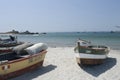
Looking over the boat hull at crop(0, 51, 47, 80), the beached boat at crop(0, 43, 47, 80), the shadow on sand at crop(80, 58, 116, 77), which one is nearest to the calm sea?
the shadow on sand at crop(80, 58, 116, 77)

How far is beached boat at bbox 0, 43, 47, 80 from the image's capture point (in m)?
10.4

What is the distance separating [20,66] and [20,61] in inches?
12.1

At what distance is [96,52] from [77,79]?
321cm

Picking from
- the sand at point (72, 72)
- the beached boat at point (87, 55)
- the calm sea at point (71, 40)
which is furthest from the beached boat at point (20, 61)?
the calm sea at point (71, 40)

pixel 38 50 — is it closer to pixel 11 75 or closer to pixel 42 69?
pixel 42 69

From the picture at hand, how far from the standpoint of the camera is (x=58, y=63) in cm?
1435

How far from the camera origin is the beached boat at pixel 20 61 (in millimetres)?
10387

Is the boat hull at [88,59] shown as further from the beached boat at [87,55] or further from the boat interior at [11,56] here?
the boat interior at [11,56]

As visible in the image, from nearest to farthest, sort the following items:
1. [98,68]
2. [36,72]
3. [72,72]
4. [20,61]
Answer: [20,61], [72,72], [36,72], [98,68]

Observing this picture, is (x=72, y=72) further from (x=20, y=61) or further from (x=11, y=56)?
(x=11, y=56)

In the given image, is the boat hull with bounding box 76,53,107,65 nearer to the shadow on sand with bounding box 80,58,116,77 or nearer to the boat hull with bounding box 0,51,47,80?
the shadow on sand with bounding box 80,58,116,77

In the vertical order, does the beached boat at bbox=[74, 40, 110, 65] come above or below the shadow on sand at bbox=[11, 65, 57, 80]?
above

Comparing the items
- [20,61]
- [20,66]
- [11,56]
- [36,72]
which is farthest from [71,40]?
[20,61]

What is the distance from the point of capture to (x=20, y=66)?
1120cm
